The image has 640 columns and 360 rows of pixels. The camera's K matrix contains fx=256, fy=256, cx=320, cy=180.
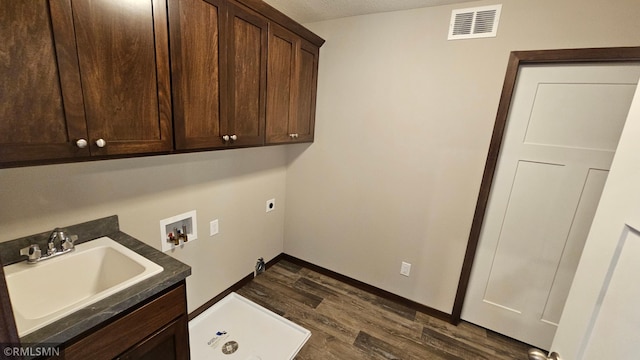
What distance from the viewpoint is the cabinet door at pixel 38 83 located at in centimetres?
79

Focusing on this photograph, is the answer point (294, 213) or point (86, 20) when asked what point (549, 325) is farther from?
point (86, 20)

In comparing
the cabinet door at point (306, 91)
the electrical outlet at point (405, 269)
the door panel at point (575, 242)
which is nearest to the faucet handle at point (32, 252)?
the cabinet door at point (306, 91)

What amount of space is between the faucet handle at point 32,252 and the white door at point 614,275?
6.33ft

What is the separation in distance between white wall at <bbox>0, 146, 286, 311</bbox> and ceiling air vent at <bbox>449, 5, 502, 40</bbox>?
174 cm

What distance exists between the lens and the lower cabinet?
2.82 ft

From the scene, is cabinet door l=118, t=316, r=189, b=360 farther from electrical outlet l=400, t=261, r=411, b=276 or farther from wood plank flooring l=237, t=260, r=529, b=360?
electrical outlet l=400, t=261, r=411, b=276

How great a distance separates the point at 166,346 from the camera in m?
1.11

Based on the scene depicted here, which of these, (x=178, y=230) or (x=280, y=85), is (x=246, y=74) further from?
(x=178, y=230)

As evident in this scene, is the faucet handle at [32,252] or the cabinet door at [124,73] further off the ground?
the cabinet door at [124,73]

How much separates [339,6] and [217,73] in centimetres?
114

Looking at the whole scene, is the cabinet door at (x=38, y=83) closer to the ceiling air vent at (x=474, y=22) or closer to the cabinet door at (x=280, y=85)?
the cabinet door at (x=280, y=85)

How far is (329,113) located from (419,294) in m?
1.80

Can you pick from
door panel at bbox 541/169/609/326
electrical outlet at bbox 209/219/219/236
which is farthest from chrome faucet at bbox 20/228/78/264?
door panel at bbox 541/169/609/326

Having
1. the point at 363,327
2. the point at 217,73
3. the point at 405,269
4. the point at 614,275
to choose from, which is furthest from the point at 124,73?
the point at 405,269
